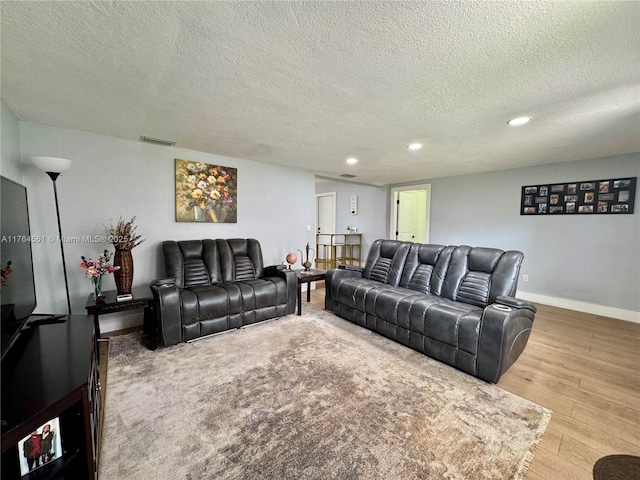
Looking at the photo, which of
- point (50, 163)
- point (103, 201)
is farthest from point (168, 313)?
point (50, 163)

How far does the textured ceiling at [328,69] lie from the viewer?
4.03 ft

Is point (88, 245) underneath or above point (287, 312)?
above

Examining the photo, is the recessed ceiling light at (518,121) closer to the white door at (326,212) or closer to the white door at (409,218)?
the white door at (409,218)

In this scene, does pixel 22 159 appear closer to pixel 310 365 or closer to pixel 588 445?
pixel 310 365

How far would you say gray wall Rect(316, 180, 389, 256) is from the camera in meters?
6.57

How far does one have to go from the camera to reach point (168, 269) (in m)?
3.11

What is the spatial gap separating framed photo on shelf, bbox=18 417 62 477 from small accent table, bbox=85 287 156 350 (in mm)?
1416

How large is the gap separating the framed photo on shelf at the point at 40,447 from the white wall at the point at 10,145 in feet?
6.92

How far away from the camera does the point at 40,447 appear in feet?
3.36

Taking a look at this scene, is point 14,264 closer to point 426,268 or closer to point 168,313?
point 168,313

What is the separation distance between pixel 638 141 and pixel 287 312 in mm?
4457

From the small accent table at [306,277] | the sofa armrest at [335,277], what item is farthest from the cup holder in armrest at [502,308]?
the small accent table at [306,277]

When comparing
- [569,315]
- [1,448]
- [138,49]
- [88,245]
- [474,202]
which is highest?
[138,49]

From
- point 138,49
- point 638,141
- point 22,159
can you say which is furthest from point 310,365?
point 638,141
